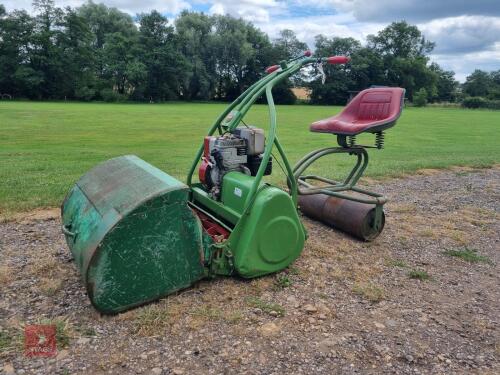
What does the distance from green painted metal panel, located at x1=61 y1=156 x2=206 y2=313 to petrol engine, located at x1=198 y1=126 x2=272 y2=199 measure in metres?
0.89

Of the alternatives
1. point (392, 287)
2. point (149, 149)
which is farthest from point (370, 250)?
point (149, 149)

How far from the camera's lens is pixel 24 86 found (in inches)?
2164

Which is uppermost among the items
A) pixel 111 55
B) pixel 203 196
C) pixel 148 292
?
pixel 111 55

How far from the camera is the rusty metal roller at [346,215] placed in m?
5.05

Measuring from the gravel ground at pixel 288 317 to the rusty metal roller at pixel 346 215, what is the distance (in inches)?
7.7

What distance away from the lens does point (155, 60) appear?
61.4m

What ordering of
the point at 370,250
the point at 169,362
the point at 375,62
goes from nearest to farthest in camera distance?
the point at 169,362 → the point at 370,250 → the point at 375,62

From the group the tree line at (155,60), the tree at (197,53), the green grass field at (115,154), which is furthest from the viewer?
the tree at (197,53)

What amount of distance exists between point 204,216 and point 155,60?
61.4 m

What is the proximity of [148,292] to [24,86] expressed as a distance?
60712mm

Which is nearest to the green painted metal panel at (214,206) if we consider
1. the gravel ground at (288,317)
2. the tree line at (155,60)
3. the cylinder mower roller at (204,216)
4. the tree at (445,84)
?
the cylinder mower roller at (204,216)

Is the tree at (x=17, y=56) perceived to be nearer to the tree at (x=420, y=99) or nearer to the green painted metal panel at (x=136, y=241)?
the tree at (x=420, y=99)

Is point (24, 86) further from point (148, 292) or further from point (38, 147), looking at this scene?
point (148, 292)

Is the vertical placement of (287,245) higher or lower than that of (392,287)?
higher
